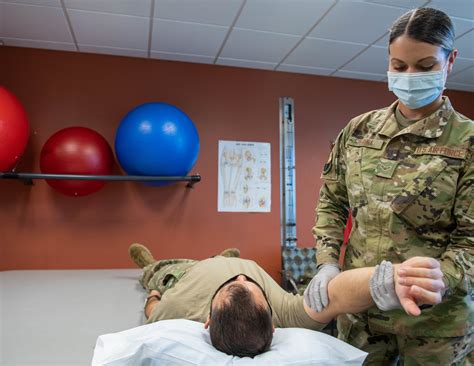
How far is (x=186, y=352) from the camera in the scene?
2.83 feet

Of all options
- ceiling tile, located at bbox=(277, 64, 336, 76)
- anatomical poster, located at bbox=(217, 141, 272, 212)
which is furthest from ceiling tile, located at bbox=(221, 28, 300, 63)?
anatomical poster, located at bbox=(217, 141, 272, 212)

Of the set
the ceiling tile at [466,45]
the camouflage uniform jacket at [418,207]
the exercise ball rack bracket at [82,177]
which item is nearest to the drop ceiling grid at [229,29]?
the ceiling tile at [466,45]

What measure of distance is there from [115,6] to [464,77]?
10.2 feet

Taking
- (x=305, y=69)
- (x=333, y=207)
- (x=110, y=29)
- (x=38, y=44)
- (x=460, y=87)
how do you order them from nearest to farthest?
(x=333, y=207) < (x=110, y=29) < (x=38, y=44) < (x=305, y=69) < (x=460, y=87)

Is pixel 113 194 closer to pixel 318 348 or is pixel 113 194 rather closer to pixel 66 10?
pixel 66 10

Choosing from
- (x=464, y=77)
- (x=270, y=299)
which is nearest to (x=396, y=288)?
(x=270, y=299)

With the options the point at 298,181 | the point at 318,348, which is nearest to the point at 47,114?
the point at 298,181

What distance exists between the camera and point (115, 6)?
222 centimetres

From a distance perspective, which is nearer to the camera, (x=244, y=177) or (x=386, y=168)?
(x=386, y=168)

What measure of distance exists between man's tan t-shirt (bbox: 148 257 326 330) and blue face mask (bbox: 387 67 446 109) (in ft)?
2.16

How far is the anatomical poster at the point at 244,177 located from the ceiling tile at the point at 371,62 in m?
1.02

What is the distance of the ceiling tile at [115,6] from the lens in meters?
2.19

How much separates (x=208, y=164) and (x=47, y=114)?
52.0 inches

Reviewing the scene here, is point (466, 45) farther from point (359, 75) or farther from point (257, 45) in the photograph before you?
point (257, 45)
